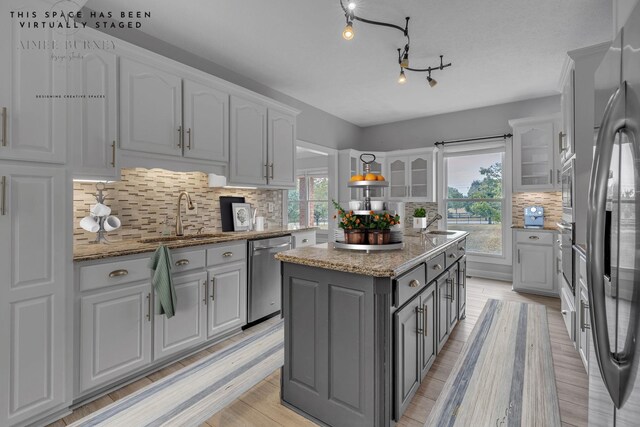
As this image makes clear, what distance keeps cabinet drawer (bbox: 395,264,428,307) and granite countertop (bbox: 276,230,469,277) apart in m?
0.06

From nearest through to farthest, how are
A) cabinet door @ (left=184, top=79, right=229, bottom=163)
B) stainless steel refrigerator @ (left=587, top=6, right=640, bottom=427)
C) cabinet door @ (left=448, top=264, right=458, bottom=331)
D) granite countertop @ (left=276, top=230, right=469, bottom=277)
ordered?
1. stainless steel refrigerator @ (left=587, top=6, right=640, bottom=427)
2. granite countertop @ (left=276, top=230, right=469, bottom=277)
3. cabinet door @ (left=448, top=264, right=458, bottom=331)
4. cabinet door @ (left=184, top=79, right=229, bottom=163)

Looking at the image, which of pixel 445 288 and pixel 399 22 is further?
pixel 399 22

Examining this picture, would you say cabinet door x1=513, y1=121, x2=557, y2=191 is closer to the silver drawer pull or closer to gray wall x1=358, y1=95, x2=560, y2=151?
gray wall x1=358, y1=95, x2=560, y2=151

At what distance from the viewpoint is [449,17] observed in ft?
8.79

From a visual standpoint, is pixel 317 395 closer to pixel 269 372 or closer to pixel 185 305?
pixel 269 372

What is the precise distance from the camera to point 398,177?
5977 millimetres

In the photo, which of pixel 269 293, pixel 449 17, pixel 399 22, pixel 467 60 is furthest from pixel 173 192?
pixel 467 60

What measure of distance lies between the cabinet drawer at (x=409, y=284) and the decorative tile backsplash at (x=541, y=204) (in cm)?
371

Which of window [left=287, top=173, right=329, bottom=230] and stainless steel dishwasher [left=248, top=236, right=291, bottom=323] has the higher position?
window [left=287, top=173, right=329, bottom=230]

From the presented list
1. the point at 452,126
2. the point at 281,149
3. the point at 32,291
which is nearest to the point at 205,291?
the point at 32,291

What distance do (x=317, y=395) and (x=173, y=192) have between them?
93.3 inches

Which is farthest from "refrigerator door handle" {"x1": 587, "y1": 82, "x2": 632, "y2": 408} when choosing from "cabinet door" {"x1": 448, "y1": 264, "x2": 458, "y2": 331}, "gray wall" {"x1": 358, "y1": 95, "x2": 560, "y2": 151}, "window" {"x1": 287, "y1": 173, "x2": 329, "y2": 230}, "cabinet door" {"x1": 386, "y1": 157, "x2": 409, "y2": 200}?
"window" {"x1": 287, "y1": 173, "x2": 329, "y2": 230}

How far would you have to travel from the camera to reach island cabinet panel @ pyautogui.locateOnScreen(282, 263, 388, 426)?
160cm

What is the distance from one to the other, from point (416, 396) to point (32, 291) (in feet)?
7.91
